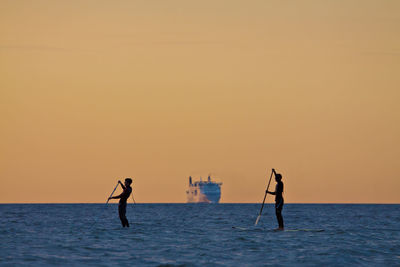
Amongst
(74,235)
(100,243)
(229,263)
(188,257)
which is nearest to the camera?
(229,263)

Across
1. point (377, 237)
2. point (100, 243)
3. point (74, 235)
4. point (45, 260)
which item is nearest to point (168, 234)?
point (74, 235)

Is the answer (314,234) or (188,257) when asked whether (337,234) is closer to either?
(314,234)

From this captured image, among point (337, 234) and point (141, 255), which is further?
point (337, 234)

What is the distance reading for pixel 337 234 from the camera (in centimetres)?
3312

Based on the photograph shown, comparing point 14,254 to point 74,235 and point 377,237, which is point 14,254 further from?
point 377,237

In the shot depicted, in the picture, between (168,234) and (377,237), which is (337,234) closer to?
(377,237)

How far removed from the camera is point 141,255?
2311 cm

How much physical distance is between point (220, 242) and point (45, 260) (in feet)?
26.1

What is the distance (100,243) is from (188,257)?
5247 millimetres

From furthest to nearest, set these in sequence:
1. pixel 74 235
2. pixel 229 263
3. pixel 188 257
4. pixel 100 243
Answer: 1. pixel 74 235
2. pixel 100 243
3. pixel 188 257
4. pixel 229 263

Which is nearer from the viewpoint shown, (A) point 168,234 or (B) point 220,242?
(B) point 220,242

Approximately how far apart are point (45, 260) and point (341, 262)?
8700mm

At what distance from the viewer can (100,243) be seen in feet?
88.4

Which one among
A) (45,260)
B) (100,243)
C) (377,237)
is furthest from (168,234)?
(45,260)
